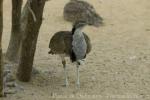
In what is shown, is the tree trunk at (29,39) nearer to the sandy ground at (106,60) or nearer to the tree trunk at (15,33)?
the sandy ground at (106,60)

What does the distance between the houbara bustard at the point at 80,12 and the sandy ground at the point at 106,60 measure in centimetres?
18

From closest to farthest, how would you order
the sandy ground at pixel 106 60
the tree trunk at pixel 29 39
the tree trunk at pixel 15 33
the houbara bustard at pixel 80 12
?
the tree trunk at pixel 29 39
the sandy ground at pixel 106 60
the tree trunk at pixel 15 33
the houbara bustard at pixel 80 12

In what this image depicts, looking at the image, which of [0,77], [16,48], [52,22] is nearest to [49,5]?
[52,22]

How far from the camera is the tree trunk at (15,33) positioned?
6.93 metres

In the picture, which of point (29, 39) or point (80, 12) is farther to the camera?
point (80, 12)

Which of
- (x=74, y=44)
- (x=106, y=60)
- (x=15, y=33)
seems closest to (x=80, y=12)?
(x=106, y=60)

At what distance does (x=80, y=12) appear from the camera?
36.3 ft

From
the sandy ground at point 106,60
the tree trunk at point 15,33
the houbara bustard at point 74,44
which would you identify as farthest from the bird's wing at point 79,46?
the tree trunk at point 15,33

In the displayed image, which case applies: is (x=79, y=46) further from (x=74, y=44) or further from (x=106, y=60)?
(x=106, y=60)

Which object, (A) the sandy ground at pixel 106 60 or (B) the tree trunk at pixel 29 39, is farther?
(A) the sandy ground at pixel 106 60

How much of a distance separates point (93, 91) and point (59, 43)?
2.42ft

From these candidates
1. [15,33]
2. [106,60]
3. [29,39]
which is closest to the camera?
[29,39]

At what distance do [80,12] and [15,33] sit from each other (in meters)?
4.13

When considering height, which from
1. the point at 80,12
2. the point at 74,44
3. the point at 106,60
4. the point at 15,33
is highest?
the point at 74,44
